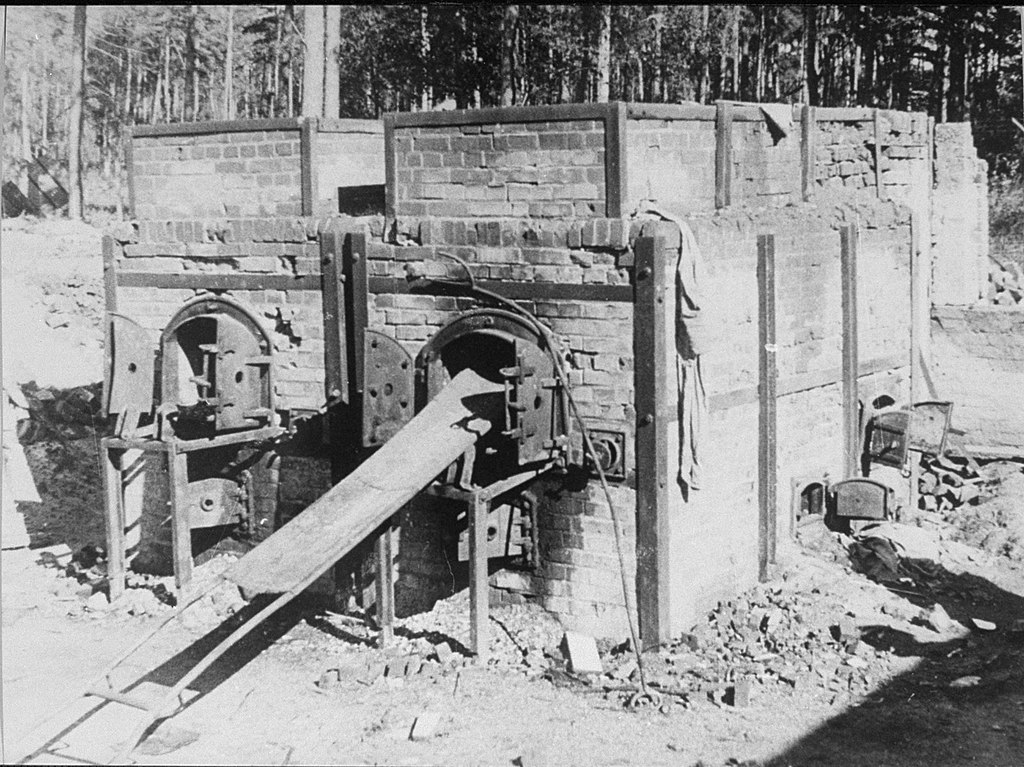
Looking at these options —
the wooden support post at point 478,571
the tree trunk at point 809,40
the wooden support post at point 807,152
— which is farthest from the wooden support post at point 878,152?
the tree trunk at point 809,40

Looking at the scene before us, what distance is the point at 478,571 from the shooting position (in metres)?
7.76

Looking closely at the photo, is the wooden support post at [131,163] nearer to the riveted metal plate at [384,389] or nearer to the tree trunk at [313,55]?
the riveted metal plate at [384,389]

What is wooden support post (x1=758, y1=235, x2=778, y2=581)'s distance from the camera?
30.6 feet

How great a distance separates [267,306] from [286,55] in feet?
109

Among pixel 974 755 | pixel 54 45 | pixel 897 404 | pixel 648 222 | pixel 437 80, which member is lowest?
pixel 974 755

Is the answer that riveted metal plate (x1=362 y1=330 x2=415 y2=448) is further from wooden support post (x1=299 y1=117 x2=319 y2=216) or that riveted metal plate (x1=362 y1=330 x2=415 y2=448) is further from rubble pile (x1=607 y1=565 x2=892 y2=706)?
rubble pile (x1=607 y1=565 x2=892 y2=706)

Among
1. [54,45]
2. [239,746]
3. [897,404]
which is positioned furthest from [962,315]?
[54,45]

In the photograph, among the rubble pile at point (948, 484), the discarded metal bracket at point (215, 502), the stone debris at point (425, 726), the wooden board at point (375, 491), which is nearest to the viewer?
the wooden board at point (375, 491)

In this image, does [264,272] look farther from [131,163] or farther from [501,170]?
[501,170]

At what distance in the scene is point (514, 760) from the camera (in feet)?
22.2

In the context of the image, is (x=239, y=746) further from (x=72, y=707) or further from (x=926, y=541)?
(x=926, y=541)

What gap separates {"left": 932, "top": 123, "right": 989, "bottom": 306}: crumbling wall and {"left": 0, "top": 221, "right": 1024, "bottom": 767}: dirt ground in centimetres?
337

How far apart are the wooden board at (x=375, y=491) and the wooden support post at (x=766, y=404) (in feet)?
→ 7.92

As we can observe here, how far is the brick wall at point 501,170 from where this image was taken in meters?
8.12
